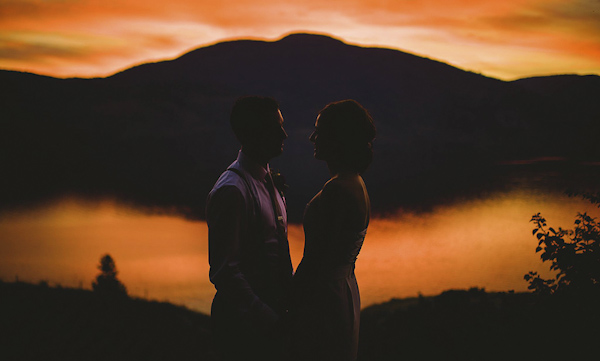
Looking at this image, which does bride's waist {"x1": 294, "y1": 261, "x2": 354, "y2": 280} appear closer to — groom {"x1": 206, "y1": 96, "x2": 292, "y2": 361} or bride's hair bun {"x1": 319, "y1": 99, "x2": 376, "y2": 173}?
groom {"x1": 206, "y1": 96, "x2": 292, "y2": 361}

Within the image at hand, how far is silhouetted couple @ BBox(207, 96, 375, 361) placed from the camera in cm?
221

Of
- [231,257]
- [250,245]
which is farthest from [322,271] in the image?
[231,257]

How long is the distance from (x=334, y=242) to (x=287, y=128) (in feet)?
374

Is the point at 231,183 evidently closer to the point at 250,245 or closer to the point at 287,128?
the point at 250,245

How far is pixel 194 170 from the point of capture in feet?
275

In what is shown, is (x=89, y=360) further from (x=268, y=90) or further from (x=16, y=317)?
(x=268, y=90)

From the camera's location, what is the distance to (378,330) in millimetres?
14273

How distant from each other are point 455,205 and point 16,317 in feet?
178

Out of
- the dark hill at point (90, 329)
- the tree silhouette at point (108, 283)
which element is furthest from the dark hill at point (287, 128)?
the dark hill at point (90, 329)

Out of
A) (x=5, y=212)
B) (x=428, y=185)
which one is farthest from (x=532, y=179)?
(x=5, y=212)

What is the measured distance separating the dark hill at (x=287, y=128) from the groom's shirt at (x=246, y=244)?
166 feet

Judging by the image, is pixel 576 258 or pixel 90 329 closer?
pixel 576 258

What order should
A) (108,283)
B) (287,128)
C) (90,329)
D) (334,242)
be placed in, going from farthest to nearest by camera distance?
(287,128) → (108,283) → (90,329) → (334,242)

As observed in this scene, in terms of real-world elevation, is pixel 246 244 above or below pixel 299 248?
above
